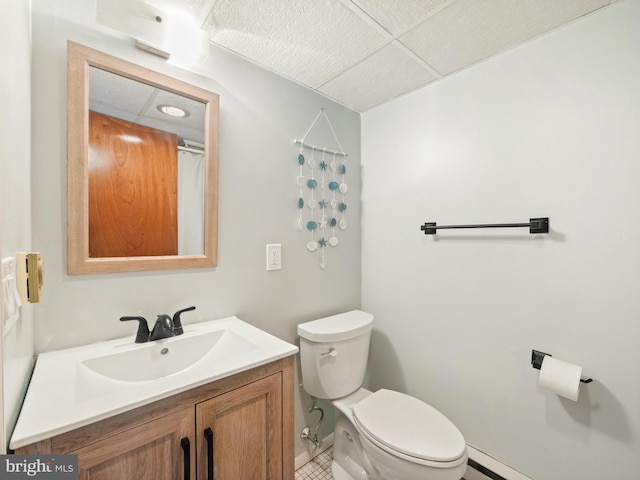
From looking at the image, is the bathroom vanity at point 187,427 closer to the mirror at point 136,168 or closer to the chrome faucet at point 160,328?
the chrome faucet at point 160,328

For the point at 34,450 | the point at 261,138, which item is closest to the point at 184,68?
the point at 261,138

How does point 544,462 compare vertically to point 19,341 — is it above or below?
below

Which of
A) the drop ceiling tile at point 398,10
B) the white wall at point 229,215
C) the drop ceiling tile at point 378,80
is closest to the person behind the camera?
the white wall at point 229,215

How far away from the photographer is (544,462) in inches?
47.8

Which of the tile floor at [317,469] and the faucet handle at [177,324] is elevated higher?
the faucet handle at [177,324]

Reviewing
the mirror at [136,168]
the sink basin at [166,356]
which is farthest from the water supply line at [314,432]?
the mirror at [136,168]

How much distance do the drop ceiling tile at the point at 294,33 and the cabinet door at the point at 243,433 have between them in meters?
1.34

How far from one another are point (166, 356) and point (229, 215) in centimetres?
63

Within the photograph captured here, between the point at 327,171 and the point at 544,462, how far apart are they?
173cm

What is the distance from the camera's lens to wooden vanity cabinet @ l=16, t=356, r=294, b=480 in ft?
2.12

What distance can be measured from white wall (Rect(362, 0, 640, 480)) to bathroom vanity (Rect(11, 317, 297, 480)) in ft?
3.20

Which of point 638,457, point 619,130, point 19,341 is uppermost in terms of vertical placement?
point 619,130

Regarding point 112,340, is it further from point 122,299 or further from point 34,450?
point 34,450

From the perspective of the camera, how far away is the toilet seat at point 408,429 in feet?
3.44
